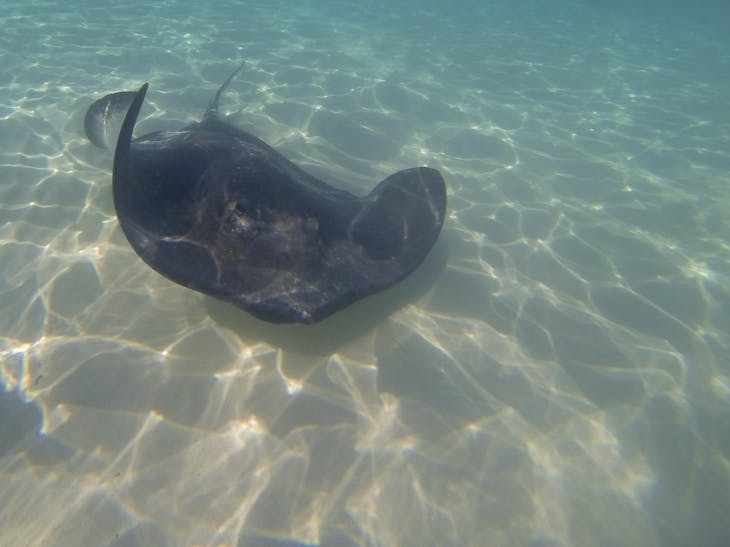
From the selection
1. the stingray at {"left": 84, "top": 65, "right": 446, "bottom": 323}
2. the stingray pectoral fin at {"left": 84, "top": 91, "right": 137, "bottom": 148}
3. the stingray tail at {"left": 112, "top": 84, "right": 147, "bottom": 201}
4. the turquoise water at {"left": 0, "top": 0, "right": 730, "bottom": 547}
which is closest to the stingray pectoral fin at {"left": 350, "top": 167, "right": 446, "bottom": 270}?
the stingray at {"left": 84, "top": 65, "right": 446, "bottom": 323}

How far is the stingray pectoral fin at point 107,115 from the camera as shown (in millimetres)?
6863

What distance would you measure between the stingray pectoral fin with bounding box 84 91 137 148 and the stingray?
2695 millimetres

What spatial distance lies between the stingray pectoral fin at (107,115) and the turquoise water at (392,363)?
0.49 meters

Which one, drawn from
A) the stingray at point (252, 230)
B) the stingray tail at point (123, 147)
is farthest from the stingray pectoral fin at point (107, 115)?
the stingray tail at point (123, 147)

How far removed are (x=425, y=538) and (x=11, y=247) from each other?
5.97 meters

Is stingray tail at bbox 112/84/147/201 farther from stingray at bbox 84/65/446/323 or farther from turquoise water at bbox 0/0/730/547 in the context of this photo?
turquoise water at bbox 0/0/730/547

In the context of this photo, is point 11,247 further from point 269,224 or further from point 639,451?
point 639,451

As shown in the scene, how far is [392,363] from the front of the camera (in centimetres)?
469

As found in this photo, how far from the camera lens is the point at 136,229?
12.6 ft

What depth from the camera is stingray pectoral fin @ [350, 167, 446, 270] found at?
14.3 feet

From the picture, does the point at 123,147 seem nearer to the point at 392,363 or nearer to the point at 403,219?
the point at 403,219

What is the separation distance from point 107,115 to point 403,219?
5.24 metres

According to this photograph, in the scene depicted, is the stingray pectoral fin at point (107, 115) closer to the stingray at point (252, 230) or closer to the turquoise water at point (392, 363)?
the turquoise water at point (392, 363)

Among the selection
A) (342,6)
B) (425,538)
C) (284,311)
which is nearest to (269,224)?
(284,311)
